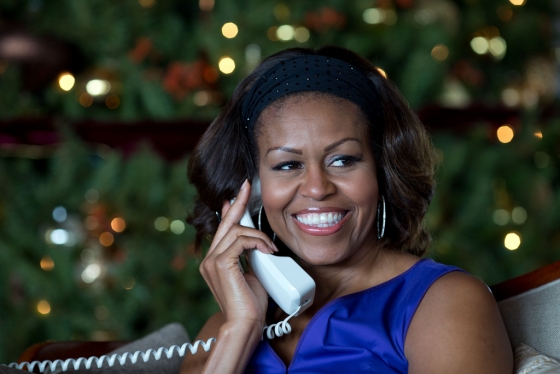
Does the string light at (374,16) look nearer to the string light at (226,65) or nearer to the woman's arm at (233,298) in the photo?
the string light at (226,65)

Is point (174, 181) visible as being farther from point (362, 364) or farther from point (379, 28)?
point (362, 364)

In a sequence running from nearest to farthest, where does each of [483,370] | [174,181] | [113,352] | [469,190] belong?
[483,370] → [113,352] → [174,181] → [469,190]

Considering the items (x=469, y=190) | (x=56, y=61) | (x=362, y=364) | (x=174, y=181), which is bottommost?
(x=469, y=190)

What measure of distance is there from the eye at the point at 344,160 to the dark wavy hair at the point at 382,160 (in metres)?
0.09

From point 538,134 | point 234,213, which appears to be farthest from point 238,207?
point 538,134

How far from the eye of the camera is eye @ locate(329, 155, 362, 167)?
140 centimetres

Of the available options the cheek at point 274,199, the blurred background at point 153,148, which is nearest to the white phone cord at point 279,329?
the cheek at point 274,199

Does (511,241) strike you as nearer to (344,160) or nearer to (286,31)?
(286,31)

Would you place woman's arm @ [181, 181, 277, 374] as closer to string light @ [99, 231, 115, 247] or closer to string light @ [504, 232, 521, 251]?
string light @ [99, 231, 115, 247]

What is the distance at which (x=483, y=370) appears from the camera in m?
1.17

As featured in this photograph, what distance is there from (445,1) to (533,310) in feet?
7.69

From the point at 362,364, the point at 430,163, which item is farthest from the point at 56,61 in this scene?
the point at 362,364

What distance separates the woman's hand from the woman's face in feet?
0.27

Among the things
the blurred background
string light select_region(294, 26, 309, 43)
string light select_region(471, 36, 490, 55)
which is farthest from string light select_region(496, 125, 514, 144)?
string light select_region(294, 26, 309, 43)
